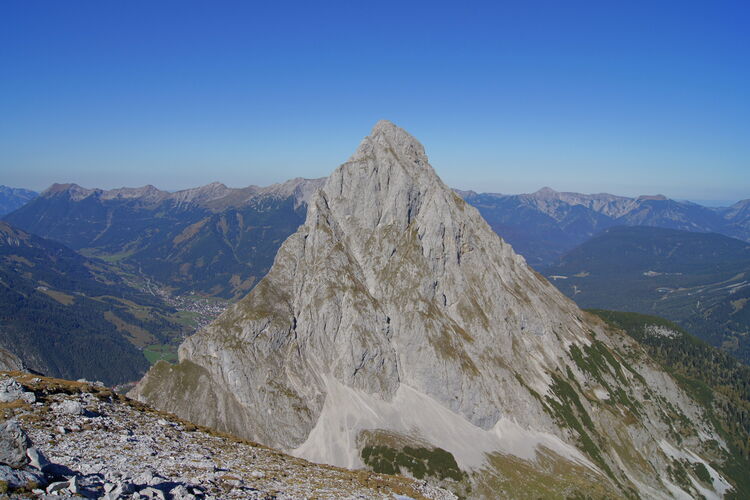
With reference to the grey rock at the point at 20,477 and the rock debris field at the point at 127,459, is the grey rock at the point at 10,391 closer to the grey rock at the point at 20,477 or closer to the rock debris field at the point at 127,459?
the rock debris field at the point at 127,459

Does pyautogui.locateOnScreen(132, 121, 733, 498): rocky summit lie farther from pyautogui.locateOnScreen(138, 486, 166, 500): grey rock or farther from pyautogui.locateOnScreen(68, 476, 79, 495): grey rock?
pyautogui.locateOnScreen(68, 476, 79, 495): grey rock

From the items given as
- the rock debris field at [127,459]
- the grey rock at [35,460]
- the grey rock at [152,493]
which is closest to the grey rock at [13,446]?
the rock debris field at [127,459]

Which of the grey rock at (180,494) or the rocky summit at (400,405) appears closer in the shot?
the grey rock at (180,494)

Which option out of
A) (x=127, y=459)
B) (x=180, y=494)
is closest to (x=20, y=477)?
(x=180, y=494)

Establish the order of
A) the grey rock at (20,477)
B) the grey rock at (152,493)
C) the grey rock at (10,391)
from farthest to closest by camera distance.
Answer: the grey rock at (10,391) < the grey rock at (152,493) < the grey rock at (20,477)

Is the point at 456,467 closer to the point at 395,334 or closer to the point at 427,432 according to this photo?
the point at 427,432
